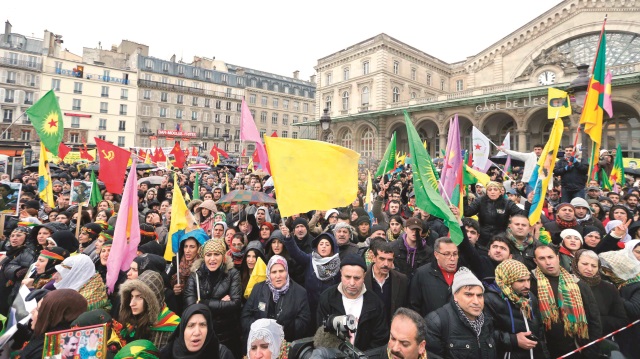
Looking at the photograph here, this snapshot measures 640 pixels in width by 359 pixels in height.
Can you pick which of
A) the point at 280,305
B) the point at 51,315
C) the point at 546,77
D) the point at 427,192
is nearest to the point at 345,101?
the point at 546,77

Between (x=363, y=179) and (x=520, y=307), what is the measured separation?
15194 millimetres

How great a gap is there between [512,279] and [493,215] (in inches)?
103

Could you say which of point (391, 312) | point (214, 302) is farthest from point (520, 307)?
point (214, 302)

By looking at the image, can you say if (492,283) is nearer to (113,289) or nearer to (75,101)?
(113,289)

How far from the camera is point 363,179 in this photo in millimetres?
18078

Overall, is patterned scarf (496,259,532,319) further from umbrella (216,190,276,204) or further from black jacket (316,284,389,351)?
umbrella (216,190,276,204)

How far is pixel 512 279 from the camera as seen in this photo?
2977mm

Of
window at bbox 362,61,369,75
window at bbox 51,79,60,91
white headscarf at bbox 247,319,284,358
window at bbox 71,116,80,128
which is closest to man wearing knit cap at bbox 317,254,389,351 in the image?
white headscarf at bbox 247,319,284,358

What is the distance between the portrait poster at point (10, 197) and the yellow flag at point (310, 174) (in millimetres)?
6745

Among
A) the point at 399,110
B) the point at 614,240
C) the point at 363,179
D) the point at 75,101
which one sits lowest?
the point at 614,240

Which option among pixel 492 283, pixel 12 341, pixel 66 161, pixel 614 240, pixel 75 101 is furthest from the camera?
pixel 75 101

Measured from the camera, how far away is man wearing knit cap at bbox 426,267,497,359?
2693mm

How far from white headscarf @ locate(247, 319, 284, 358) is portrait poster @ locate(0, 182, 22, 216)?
296 inches

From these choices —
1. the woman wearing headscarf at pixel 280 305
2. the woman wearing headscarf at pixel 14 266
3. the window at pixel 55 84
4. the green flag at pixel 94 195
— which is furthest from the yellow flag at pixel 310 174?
the window at pixel 55 84
